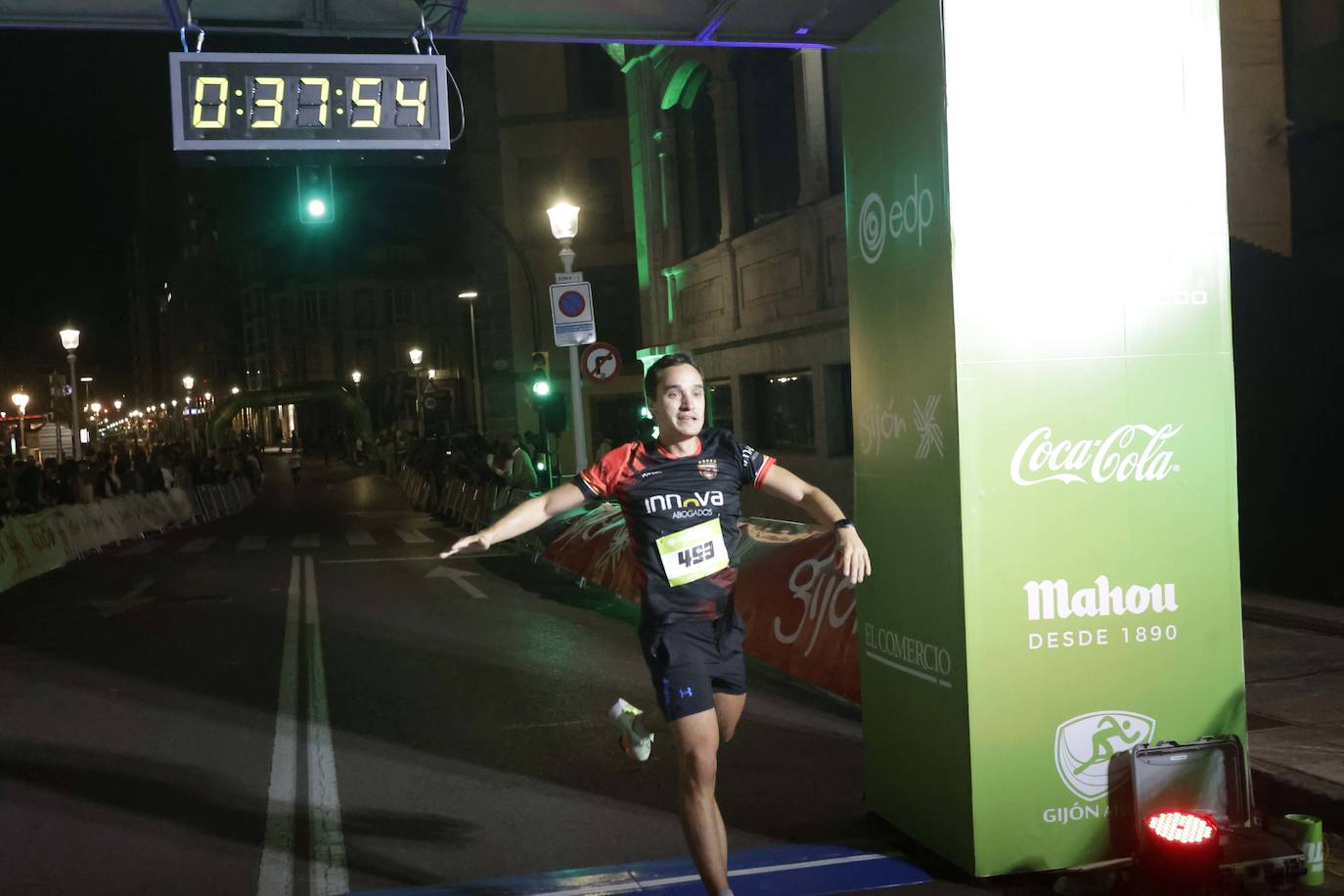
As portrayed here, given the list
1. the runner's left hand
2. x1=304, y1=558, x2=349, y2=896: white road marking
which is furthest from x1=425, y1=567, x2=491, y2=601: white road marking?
the runner's left hand

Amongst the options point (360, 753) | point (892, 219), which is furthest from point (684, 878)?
point (360, 753)

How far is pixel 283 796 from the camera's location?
691 cm

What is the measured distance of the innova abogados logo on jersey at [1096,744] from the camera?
513cm

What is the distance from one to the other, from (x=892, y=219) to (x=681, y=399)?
4.24ft

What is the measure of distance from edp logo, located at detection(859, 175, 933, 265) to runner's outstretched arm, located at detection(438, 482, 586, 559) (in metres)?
1.69

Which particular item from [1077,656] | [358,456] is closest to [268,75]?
[1077,656]

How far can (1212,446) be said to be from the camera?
521 centimetres

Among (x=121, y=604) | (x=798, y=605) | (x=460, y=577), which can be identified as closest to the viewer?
(x=798, y=605)

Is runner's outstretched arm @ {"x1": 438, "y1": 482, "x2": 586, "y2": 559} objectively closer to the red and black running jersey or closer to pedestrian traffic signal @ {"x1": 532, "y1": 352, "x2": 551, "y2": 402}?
the red and black running jersey

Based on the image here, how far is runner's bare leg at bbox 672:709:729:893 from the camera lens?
15.1ft

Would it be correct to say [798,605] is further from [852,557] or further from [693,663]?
[693,663]

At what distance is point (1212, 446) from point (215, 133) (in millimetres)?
4898

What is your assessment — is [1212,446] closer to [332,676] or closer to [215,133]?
[215,133]

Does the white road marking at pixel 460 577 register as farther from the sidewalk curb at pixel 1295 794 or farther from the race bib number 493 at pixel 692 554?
the race bib number 493 at pixel 692 554
